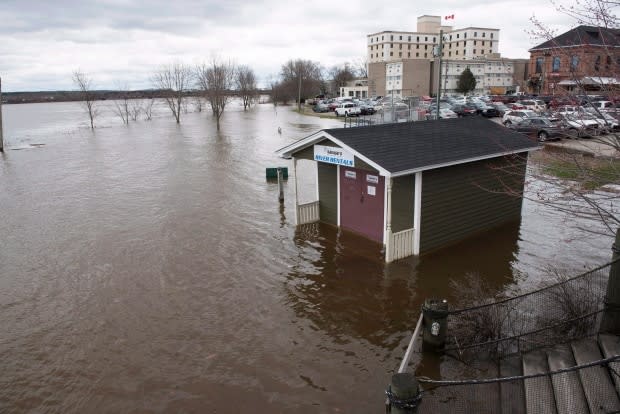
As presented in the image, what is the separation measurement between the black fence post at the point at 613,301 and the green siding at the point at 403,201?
18.6 ft

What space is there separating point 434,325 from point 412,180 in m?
5.12

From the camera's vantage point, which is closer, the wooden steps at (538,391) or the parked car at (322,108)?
the wooden steps at (538,391)

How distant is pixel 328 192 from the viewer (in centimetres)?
1455

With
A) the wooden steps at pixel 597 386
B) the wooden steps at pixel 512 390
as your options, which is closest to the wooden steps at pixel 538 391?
the wooden steps at pixel 512 390

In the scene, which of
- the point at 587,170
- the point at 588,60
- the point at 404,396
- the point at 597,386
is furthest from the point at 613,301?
the point at 404,396

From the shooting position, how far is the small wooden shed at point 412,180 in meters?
11.6

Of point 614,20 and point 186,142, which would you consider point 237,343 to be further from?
point 186,142

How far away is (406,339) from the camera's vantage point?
27.2ft

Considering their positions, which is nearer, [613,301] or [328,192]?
[613,301]

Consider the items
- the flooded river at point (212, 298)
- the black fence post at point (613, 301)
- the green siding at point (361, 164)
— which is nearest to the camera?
the black fence post at point (613, 301)

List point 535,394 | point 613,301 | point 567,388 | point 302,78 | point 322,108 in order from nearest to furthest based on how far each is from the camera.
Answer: point 567,388 < point 535,394 < point 613,301 < point 322,108 < point 302,78

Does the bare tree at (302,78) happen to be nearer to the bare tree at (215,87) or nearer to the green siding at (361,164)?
the bare tree at (215,87)

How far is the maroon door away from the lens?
41.8ft

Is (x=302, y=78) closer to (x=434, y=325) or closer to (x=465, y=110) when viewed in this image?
(x=465, y=110)
